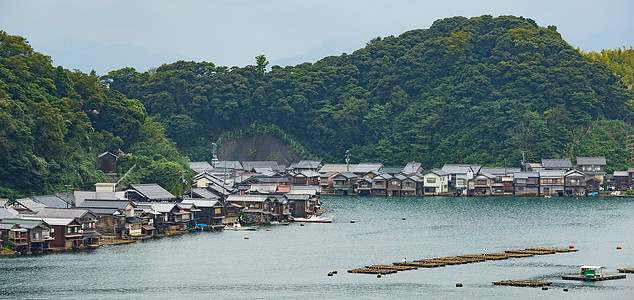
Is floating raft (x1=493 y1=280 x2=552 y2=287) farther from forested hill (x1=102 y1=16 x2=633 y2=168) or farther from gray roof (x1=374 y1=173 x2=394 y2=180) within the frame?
forested hill (x1=102 y1=16 x2=633 y2=168)

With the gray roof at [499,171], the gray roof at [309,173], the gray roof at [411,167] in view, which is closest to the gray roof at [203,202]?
the gray roof at [309,173]

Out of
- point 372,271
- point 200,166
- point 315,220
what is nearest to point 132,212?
point 315,220

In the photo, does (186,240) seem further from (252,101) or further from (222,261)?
(252,101)

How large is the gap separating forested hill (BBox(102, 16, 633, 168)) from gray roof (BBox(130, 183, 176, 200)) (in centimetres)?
3527

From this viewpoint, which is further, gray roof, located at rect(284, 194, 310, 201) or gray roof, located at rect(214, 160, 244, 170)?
gray roof, located at rect(214, 160, 244, 170)

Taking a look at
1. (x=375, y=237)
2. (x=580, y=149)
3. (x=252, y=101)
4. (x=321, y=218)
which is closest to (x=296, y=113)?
(x=252, y=101)

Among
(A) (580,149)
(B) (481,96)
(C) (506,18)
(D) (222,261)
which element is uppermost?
(C) (506,18)

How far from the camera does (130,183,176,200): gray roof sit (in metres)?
50.6

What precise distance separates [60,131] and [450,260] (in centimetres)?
2985

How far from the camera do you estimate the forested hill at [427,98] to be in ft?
259

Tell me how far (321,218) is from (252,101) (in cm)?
4224

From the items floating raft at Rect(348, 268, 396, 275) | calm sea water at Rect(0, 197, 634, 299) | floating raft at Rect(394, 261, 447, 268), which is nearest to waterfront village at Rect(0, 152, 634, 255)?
calm sea water at Rect(0, 197, 634, 299)

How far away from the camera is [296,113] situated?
93.0m

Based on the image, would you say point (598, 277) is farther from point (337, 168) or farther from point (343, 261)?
point (337, 168)
